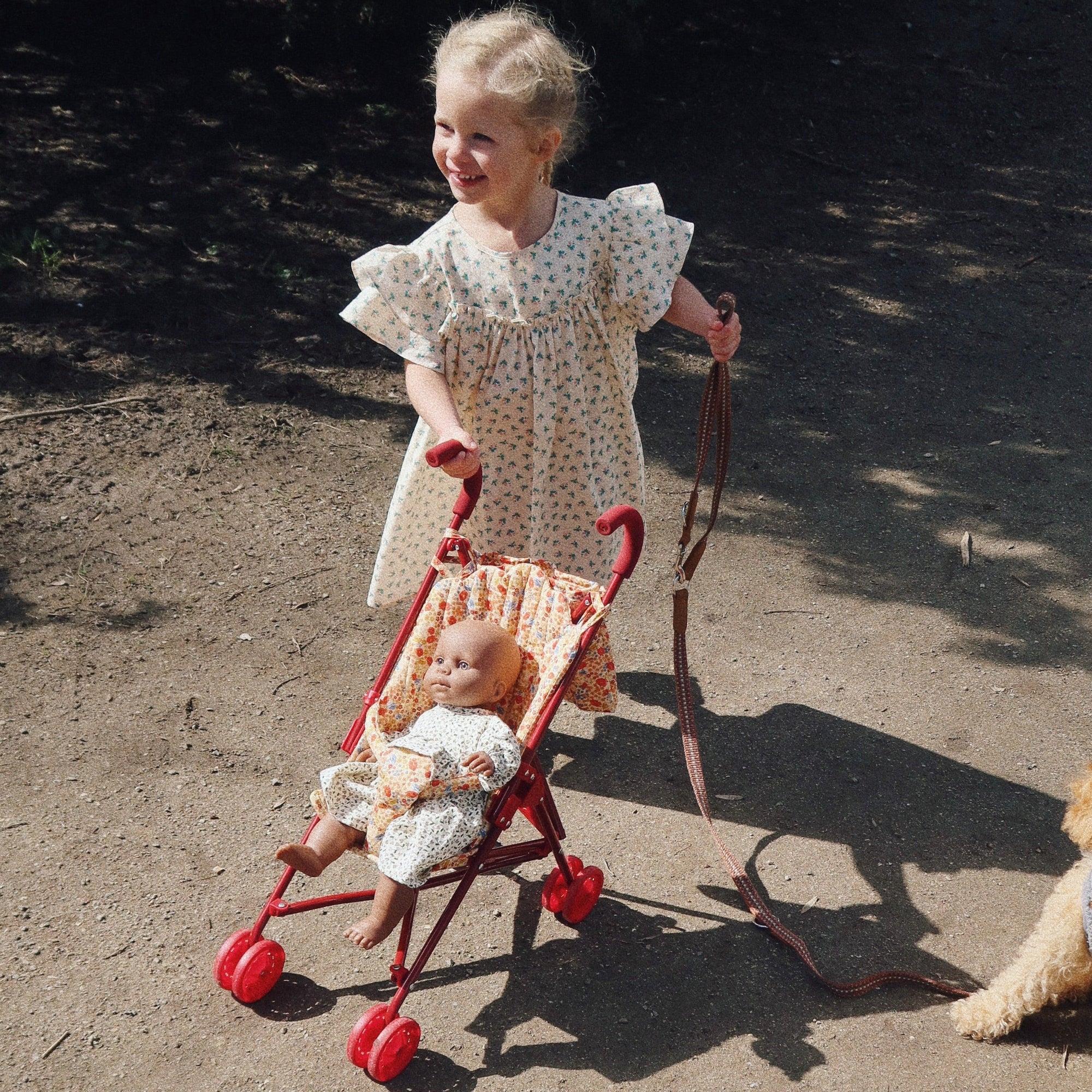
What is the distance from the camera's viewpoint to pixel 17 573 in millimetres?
4332

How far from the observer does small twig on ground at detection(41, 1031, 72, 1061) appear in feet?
9.04

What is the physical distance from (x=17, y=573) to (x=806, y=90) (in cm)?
614

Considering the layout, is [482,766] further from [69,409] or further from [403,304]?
[69,409]

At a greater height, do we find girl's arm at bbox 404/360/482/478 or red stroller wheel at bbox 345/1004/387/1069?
girl's arm at bbox 404/360/482/478

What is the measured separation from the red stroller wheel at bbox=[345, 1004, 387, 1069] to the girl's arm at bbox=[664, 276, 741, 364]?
69.1 inches

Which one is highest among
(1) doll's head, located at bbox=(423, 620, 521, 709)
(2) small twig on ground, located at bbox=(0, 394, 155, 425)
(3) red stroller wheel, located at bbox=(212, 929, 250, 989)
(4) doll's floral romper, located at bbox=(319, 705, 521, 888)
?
(1) doll's head, located at bbox=(423, 620, 521, 709)

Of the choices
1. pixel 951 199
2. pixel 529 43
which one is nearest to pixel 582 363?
pixel 529 43

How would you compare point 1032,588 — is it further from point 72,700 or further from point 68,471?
point 68,471

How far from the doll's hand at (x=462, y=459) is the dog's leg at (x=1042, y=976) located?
165cm

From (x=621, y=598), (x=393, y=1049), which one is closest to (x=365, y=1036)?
(x=393, y=1049)

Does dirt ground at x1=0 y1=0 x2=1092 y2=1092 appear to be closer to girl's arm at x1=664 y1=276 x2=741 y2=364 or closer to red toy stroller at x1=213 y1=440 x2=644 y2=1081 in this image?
red toy stroller at x1=213 y1=440 x2=644 y2=1081

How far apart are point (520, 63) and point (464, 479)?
0.99 m

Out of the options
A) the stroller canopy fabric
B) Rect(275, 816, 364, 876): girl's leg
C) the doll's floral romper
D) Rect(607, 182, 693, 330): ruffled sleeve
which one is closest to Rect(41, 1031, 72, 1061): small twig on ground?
Rect(275, 816, 364, 876): girl's leg

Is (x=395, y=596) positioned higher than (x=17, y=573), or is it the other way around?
(x=395, y=596)
